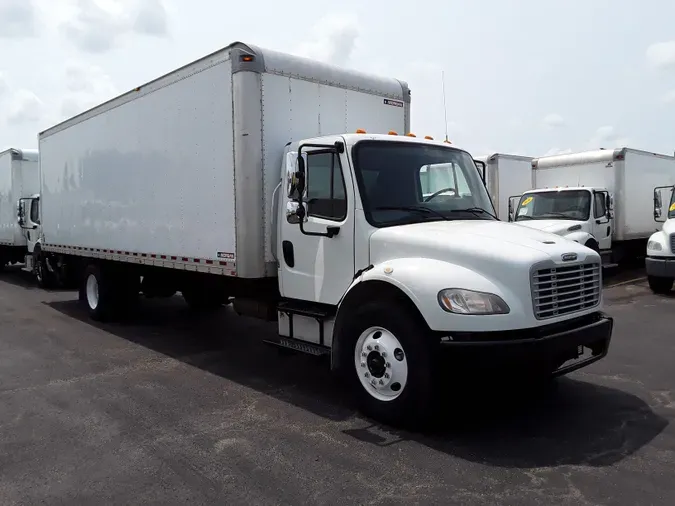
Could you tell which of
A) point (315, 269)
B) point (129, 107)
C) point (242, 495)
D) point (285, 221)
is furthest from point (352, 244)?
point (129, 107)

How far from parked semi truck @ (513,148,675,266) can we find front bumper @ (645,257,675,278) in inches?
45.6

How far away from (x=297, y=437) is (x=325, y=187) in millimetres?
2304

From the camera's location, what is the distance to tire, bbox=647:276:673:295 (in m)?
12.2

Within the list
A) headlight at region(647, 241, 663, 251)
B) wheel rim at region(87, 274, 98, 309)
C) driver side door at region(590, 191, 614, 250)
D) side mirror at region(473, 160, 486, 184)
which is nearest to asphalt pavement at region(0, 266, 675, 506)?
side mirror at region(473, 160, 486, 184)

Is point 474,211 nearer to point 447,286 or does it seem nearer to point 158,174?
point 447,286

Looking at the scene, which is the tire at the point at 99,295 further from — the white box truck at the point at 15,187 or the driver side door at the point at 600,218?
the driver side door at the point at 600,218

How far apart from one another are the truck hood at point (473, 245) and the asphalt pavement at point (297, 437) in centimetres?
105

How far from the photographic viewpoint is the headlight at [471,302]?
4375 millimetres

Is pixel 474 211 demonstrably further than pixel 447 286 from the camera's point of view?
Yes

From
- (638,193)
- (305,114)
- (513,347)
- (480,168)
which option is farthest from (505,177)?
(513,347)

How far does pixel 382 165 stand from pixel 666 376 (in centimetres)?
382

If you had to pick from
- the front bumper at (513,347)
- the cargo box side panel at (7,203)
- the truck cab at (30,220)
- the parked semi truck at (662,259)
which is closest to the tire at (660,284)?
the parked semi truck at (662,259)

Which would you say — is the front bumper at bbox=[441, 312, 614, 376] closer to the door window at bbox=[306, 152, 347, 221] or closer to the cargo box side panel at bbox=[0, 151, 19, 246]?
the door window at bbox=[306, 152, 347, 221]

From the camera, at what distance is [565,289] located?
188 inches
